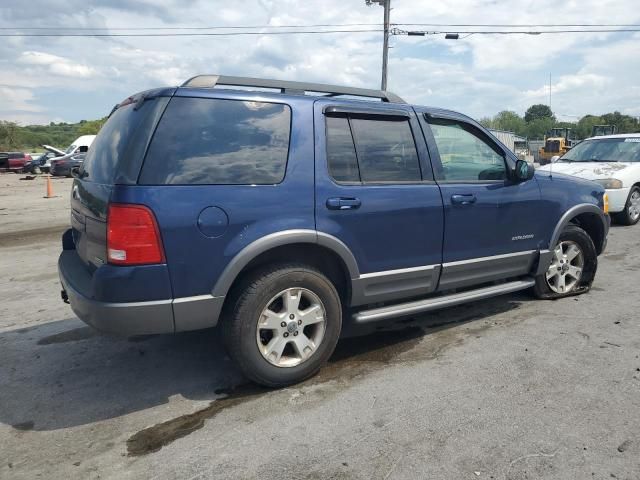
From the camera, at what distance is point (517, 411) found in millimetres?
3076

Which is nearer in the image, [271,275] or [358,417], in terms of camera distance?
[358,417]

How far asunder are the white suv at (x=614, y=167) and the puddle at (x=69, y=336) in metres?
8.22

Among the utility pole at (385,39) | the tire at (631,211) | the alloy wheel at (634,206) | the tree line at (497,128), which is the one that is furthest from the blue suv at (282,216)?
the tree line at (497,128)

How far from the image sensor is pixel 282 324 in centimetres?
336

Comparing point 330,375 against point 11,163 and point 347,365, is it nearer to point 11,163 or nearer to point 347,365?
point 347,365

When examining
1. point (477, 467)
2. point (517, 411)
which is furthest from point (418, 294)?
point (477, 467)

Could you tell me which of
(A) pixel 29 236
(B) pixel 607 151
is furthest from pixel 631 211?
(A) pixel 29 236

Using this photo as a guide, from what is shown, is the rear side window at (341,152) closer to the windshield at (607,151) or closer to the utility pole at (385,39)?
the windshield at (607,151)

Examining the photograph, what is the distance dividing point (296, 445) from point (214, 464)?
1.46 feet

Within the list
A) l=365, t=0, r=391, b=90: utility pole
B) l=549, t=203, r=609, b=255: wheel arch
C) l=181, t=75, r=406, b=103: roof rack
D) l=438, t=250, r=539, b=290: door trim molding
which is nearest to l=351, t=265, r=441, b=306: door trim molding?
l=438, t=250, r=539, b=290: door trim molding

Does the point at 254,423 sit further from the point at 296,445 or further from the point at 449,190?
the point at 449,190

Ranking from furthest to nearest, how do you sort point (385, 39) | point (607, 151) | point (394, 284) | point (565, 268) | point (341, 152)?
point (385, 39) < point (607, 151) < point (565, 268) < point (394, 284) < point (341, 152)

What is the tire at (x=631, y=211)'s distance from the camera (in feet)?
32.8

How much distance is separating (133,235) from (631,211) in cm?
1025
